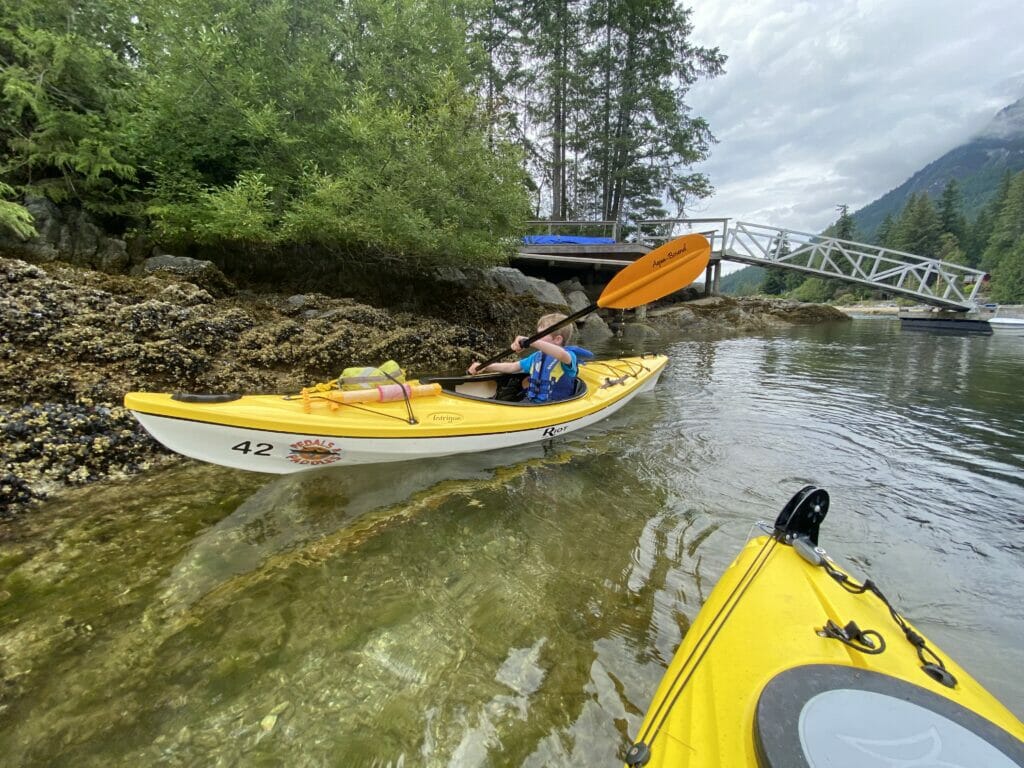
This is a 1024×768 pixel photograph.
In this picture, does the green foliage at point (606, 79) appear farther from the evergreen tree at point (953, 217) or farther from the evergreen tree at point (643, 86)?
the evergreen tree at point (953, 217)

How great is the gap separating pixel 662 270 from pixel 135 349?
5827 mm

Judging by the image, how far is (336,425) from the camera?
9.94 ft

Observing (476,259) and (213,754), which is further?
(476,259)

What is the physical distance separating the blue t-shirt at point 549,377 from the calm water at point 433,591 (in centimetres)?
61

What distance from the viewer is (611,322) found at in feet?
54.3

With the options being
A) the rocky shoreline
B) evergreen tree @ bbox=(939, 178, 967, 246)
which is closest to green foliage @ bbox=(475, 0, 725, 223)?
the rocky shoreline

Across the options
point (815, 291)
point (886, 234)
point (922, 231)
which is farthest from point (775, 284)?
point (886, 234)

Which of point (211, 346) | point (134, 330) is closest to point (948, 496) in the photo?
point (211, 346)

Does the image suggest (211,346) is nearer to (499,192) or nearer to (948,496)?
(499,192)

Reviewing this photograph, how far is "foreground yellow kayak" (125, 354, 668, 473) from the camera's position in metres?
2.63

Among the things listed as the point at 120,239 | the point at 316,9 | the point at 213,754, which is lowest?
the point at 213,754

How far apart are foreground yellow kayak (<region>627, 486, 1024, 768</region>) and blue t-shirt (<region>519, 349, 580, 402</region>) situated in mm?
3075

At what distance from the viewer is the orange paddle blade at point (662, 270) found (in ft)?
16.8

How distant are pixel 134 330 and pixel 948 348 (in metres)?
19.0
